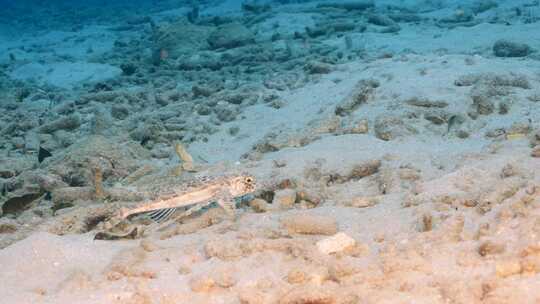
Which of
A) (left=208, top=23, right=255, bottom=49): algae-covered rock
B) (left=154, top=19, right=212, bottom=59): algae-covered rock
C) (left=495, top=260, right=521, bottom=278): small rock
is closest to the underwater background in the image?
(left=495, top=260, right=521, bottom=278): small rock

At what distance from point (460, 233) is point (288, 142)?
3675mm

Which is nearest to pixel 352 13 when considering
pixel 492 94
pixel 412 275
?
pixel 492 94

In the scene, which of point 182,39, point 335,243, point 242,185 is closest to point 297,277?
Answer: point 335,243

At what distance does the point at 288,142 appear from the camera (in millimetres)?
6828

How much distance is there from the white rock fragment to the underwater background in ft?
0.05

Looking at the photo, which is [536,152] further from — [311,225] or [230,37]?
[230,37]

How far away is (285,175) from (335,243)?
6.58 feet

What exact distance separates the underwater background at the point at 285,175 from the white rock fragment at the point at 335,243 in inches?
0.6

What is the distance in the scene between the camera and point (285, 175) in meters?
5.43

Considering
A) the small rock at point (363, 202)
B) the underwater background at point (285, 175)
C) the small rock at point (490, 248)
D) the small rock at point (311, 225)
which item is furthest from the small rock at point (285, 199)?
the small rock at point (490, 248)

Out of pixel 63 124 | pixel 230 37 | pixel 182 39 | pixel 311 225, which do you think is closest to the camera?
pixel 311 225

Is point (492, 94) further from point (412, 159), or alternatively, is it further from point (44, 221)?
point (44, 221)

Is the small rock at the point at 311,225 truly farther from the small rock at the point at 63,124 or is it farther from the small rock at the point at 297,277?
the small rock at the point at 63,124

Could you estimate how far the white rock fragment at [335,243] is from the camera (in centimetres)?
345
